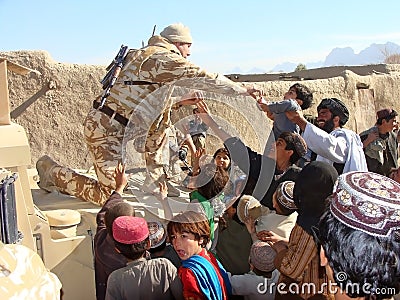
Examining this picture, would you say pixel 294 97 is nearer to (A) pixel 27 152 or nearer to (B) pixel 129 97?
(B) pixel 129 97

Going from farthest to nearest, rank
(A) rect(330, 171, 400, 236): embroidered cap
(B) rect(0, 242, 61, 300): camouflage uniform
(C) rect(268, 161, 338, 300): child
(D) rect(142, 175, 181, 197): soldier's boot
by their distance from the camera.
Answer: (D) rect(142, 175, 181, 197): soldier's boot
(C) rect(268, 161, 338, 300): child
(A) rect(330, 171, 400, 236): embroidered cap
(B) rect(0, 242, 61, 300): camouflage uniform

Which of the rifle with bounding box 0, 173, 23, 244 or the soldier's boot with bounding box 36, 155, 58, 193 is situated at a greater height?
the rifle with bounding box 0, 173, 23, 244

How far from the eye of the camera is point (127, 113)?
4180 mm

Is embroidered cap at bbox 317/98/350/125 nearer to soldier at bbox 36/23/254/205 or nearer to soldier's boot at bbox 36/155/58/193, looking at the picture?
soldier at bbox 36/23/254/205

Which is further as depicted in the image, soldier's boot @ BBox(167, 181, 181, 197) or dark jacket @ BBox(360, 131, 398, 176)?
dark jacket @ BBox(360, 131, 398, 176)

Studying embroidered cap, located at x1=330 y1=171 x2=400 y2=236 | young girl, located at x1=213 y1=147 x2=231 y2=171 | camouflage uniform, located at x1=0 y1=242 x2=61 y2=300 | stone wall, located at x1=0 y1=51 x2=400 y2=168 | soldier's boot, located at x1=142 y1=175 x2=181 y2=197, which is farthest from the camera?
stone wall, located at x1=0 y1=51 x2=400 y2=168

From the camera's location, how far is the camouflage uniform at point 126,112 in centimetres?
404

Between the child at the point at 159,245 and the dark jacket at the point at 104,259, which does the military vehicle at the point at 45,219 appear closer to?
the dark jacket at the point at 104,259

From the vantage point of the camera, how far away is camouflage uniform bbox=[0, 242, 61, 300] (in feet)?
4.03

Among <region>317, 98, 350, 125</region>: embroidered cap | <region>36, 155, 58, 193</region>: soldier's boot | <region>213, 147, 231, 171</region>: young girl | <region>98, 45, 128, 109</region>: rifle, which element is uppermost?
<region>98, 45, 128, 109</region>: rifle

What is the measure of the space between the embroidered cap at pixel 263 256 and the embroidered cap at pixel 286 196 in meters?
0.26

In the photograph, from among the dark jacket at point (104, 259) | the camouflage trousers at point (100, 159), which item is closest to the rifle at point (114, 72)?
the camouflage trousers at point (100, 159)

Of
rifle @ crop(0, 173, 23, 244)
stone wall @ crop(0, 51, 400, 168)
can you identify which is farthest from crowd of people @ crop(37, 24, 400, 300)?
stone wall @ crop(0, 51, 400, 168)

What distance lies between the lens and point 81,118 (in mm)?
6824
